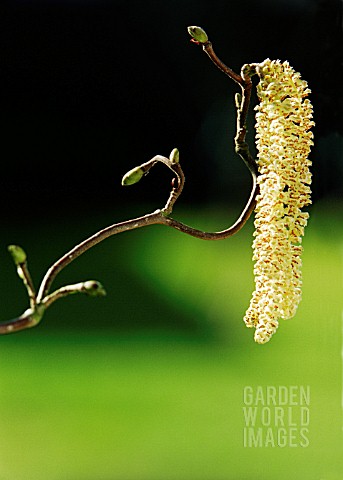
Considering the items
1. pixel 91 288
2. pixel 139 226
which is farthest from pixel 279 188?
pixel 91 288

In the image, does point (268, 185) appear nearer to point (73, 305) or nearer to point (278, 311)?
point (278, 311)

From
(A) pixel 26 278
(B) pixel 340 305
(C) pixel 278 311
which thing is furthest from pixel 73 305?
(A) pixel 26 278

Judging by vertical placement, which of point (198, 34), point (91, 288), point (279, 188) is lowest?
point (91, 288)

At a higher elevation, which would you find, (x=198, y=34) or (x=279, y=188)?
(x=198, y=34)

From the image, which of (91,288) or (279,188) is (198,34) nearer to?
(279,188)

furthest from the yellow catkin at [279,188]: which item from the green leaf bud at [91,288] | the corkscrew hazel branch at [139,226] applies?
the green leaf bud at [91,288]
